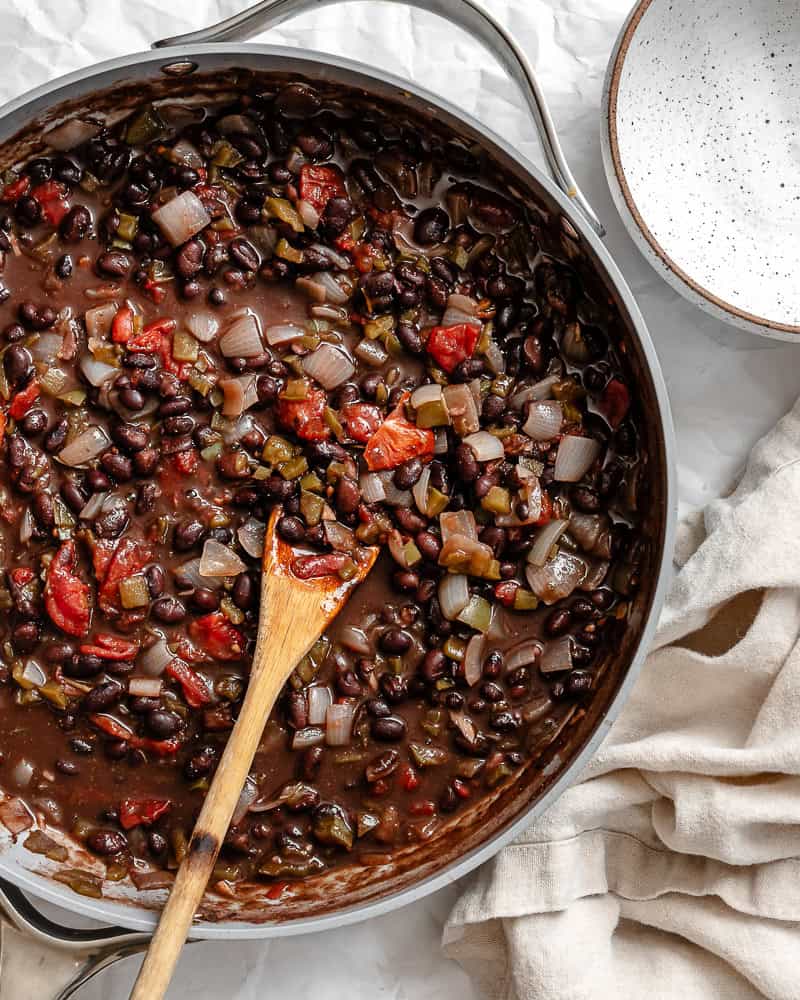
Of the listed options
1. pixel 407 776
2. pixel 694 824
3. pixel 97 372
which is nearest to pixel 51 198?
pixel 97 372

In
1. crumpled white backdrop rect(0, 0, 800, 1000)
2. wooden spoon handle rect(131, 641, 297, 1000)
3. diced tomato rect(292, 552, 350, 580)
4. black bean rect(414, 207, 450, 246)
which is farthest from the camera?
crumpled white backdrop rect(0, 0, 800, 1000)

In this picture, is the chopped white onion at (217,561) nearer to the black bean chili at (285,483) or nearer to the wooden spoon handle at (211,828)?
the black bean chili at (285,483)

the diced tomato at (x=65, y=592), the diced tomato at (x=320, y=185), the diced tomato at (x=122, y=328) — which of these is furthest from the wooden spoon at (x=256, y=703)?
the diced tomato at (x=320, y=185)

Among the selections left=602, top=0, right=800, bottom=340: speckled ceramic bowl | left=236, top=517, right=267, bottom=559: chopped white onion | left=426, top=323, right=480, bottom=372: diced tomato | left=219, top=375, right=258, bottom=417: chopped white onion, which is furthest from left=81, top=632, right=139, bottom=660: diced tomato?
left=602, top=0, right=800, bottom=340: speckled ceramic bowl

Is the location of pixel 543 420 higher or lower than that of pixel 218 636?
higher

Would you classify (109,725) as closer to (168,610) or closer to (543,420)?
(168,610)

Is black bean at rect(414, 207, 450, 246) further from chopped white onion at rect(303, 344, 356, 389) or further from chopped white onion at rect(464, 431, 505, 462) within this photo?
chopped white onion at rect(464, 431, 505, 462)

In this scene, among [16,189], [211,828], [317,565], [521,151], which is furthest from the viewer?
[521,151]
